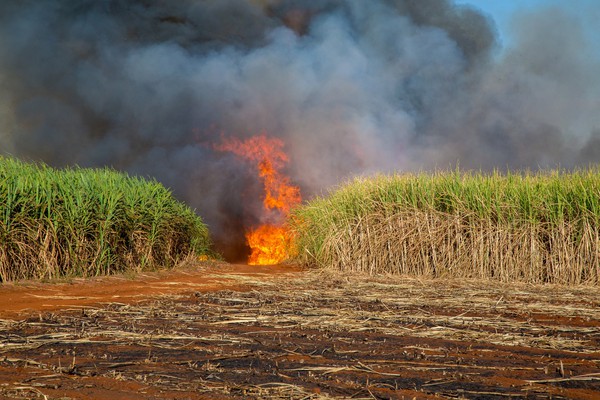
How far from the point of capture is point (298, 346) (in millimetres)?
4273

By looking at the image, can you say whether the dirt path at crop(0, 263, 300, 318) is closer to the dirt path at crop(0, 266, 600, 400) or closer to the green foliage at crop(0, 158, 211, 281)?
the dirt path at crop(0, 266, 600, 400)

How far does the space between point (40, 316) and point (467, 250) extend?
773 cm

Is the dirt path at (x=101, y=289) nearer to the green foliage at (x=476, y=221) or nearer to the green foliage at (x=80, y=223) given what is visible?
the green foliage at (x=80, y=223)

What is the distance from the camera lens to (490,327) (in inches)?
209

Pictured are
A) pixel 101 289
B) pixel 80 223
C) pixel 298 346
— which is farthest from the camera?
pixel 80 223

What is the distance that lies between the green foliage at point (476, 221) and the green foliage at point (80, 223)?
147 inches

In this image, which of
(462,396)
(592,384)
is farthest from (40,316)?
(592,384)

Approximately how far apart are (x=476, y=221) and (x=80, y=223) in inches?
291

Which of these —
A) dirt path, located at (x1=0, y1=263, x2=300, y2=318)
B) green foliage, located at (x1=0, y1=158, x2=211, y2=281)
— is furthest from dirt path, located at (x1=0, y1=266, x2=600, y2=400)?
green foliage, located at (x1=0, y1=158, x2=211, y2=281)

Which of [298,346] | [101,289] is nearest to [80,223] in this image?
[101,289]

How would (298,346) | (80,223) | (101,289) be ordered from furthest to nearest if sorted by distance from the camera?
(80,223) → (101,289) → (298,346)

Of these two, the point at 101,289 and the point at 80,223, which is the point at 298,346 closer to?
the point at 101,289

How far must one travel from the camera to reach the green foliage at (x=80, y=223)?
31.4 ft

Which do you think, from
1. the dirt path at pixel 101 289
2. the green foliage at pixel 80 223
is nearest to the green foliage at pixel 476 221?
the dirt path at pixel 101 289
